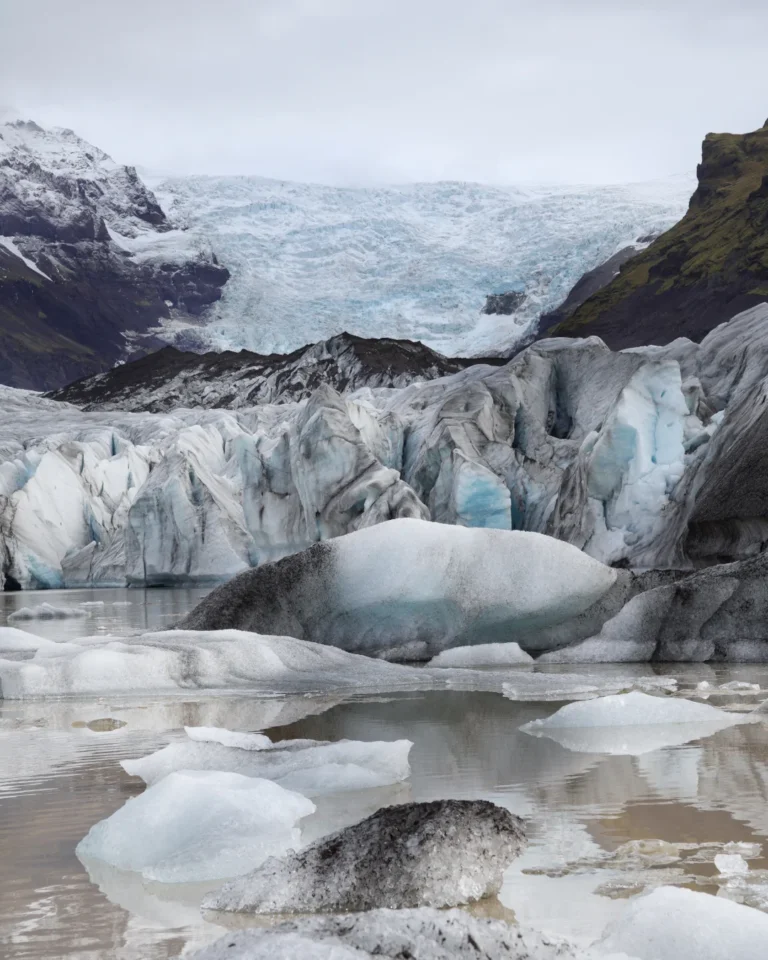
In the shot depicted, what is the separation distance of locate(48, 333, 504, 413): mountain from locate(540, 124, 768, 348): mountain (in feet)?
27.1

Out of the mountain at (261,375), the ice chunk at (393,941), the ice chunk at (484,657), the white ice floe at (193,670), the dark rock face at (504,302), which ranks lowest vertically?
the ice chunk at (484,657)

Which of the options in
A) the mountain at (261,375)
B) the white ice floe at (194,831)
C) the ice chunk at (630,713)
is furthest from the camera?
the mountain at (261,375)

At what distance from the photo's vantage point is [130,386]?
216 feet

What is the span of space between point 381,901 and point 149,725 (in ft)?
11.0

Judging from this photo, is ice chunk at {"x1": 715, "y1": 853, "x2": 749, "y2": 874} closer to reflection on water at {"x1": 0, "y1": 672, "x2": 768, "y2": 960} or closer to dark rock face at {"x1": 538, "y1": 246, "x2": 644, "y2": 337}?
reflection on water at {"x1": 0, "y1": 672, "x2": 768, "y2": 960}

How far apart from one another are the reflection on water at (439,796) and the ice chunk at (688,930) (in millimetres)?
132

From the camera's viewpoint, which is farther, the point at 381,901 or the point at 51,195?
the point at 51,195

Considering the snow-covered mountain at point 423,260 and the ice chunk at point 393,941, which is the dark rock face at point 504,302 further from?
the ice chunk at point 393,941

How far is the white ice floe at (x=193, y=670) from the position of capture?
701 centimetres

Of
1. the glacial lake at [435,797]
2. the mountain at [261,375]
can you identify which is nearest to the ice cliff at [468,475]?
the glacial lake at [435,797]

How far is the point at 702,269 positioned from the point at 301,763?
5796 cm

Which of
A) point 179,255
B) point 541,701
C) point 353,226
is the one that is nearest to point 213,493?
point 541,701

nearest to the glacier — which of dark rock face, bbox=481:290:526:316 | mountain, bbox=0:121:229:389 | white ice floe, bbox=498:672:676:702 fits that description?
white ice floe, bbox=498:672:676:702

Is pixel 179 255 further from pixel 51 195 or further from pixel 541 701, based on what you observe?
pixel 541 701
